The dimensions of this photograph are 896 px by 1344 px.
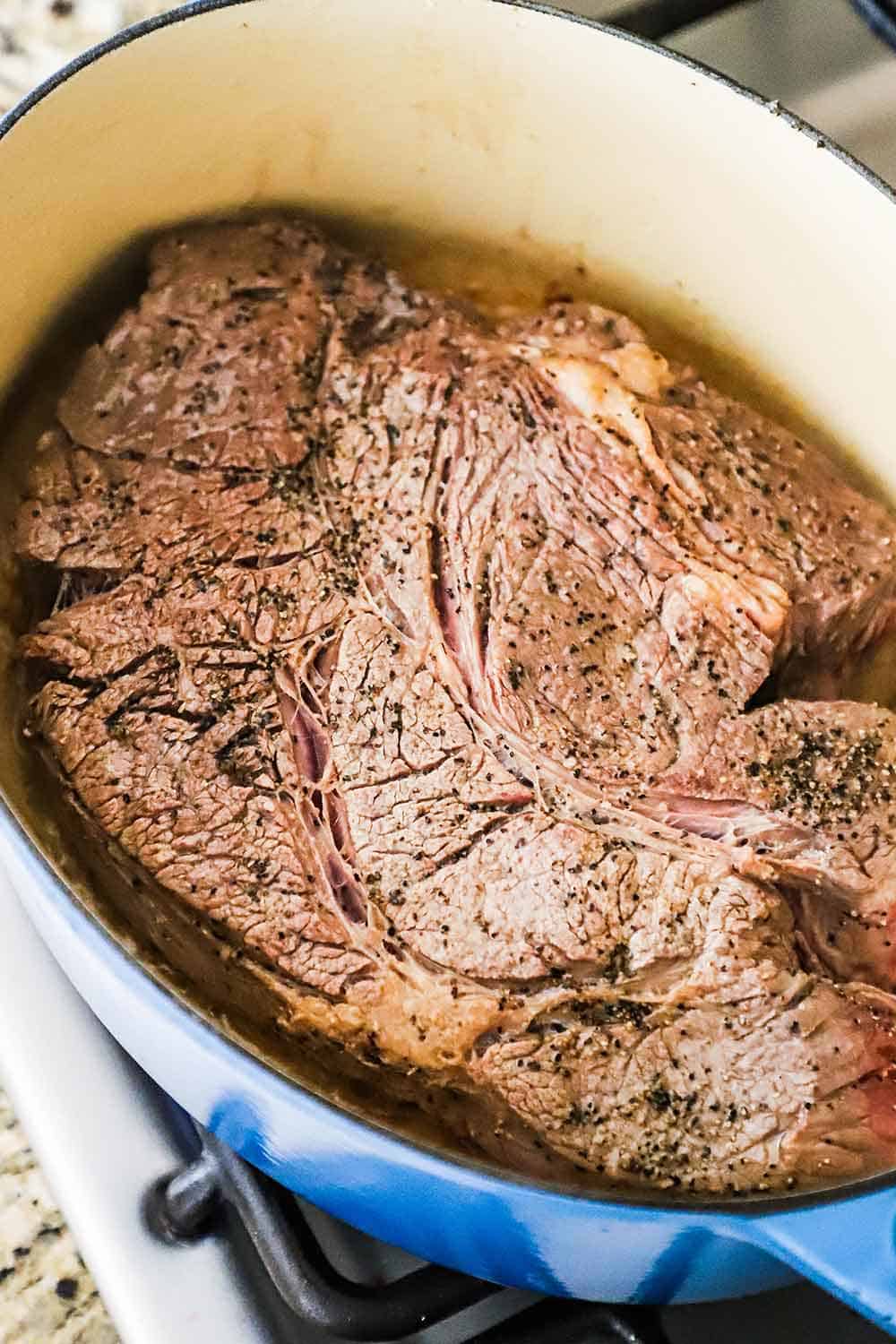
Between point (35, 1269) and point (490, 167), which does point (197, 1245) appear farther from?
point (490, 167)

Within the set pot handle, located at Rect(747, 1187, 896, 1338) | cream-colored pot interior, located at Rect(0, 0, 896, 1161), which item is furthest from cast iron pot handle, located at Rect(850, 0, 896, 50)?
pot handle, located at Rect(747, 1187, 896, 1338)

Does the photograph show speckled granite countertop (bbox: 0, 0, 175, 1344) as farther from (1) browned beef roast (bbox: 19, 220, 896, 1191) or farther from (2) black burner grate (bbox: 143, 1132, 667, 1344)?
(1) browned beef roast (bbox: 19, 220, 896, 1191)

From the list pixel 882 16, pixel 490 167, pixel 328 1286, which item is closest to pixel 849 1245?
pixel 328 1286

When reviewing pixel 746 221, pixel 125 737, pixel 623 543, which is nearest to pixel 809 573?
pixel 623 543

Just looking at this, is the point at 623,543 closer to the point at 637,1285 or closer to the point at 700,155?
the point at 700,155

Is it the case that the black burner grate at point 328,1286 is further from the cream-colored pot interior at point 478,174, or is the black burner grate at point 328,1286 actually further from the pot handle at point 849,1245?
the pot handle at point 849,1245

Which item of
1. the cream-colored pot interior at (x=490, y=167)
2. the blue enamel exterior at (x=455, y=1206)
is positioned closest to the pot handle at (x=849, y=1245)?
the blue enamel exterior at (x=455, y=1206)
